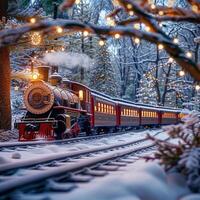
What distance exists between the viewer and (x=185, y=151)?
5.53m

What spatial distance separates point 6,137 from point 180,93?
26716 mm

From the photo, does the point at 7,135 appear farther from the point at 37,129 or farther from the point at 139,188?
the point at 139,188

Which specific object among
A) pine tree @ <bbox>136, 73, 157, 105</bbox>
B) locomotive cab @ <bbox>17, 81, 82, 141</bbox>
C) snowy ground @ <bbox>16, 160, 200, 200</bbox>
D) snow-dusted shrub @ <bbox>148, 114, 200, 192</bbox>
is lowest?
snowy ground @ <bbox>16, 160, 200, 200</bbox>

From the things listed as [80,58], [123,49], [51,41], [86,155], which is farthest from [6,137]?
[123,49]

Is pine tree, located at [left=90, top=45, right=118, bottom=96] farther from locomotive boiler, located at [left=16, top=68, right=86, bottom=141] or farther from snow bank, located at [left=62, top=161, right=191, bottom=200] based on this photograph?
snow bank, located at [left=62, top=161, right=191, bottom=200]

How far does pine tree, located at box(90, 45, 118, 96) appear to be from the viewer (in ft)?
130

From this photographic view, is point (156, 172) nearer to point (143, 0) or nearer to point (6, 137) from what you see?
point (143, 0)

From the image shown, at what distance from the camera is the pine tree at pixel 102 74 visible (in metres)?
39.6

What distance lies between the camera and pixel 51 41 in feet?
54.4

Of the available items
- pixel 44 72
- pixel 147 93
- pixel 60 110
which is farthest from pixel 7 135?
pixel 147 93

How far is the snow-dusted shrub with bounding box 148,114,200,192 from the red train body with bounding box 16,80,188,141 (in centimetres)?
981

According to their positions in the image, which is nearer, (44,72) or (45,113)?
(45,113)

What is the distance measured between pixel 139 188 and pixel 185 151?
121 centimetres

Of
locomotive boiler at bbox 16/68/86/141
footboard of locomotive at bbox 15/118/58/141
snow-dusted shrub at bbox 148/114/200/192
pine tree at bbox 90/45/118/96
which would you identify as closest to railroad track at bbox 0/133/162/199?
snow-dusted shrub at bbox 148/114/200/192
